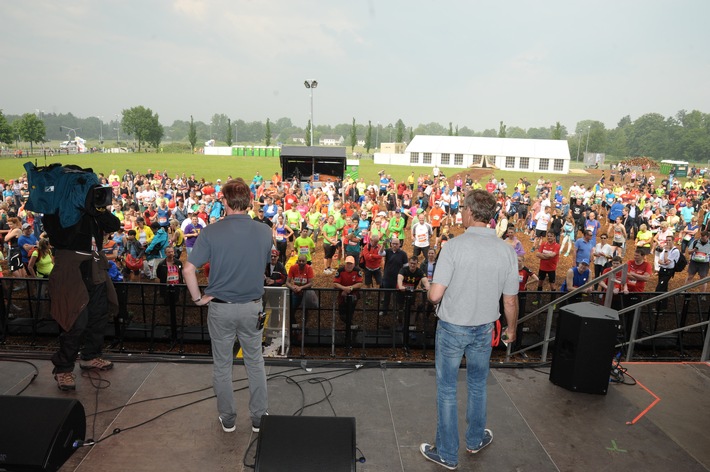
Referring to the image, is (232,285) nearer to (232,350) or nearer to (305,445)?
(232,350)

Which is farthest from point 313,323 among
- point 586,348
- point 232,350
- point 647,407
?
point 647,407

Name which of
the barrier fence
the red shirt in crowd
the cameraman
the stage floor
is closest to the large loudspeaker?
the stage floor

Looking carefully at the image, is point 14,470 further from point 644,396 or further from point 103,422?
point 644,396

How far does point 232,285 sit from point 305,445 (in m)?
1.33

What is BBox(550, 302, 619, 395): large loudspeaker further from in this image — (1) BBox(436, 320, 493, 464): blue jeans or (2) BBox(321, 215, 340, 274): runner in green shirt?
(2) BBox(321, 215, 340, 274): runner in green shirt

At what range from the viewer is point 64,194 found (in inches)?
169

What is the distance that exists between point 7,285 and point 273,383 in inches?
207

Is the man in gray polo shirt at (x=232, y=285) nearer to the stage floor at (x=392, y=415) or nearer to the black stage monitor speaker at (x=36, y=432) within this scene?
the stage floor at (x=392, y=415)

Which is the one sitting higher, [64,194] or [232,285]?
[64,194]

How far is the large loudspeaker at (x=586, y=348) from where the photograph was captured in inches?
176

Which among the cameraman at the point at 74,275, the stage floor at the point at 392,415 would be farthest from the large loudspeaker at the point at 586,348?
the cameraman at the point at 74,275

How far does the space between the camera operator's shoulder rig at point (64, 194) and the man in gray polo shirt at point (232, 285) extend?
1572mm

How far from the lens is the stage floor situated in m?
3.55

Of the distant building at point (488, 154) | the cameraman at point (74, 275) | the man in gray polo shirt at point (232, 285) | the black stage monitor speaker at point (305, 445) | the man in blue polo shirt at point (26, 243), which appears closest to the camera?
the black stage monitor speaker at point (305, 445)
